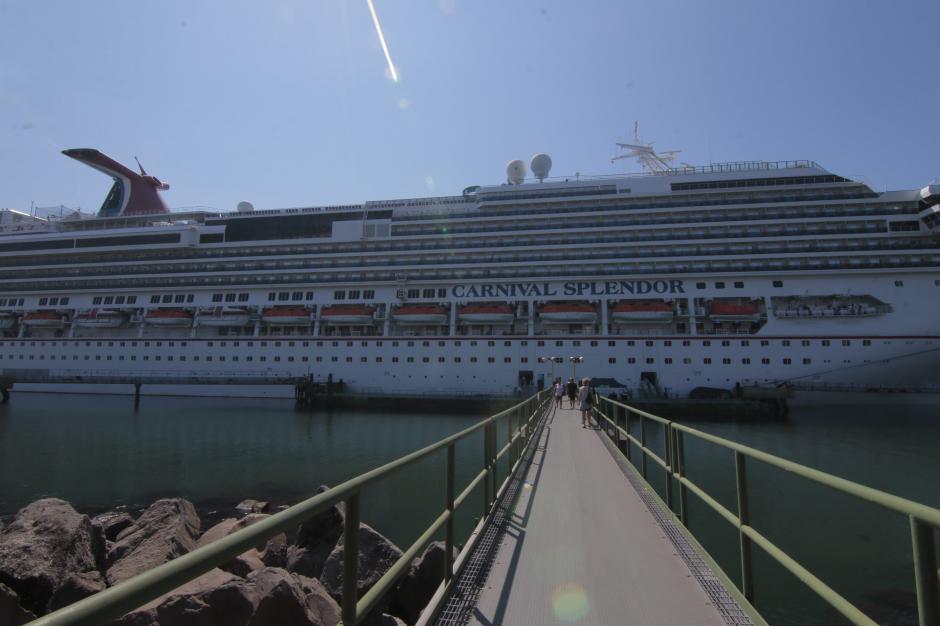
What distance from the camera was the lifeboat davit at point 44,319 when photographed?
40188 mm

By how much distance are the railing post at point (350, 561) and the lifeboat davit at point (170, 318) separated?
41695mm

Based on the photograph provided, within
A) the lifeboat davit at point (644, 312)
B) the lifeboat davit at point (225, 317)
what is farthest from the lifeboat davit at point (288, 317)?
the lifeboat davit at point (644, 312)

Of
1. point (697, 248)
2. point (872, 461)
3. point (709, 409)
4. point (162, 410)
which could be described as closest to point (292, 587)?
point (872, 461)

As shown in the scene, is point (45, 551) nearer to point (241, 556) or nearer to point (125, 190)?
point (241, 556)

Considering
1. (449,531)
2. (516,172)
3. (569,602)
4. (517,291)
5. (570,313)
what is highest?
(516,172)

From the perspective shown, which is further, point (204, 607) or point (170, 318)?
point (170, 318)

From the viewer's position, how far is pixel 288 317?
35625mm

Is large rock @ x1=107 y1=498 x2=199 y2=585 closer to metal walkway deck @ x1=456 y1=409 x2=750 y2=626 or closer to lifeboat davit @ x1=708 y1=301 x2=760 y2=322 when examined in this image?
metal walkway deck @ x1=456 y1=409 x2=750 y2=626

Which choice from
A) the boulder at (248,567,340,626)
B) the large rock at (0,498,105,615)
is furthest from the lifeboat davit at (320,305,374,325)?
the boulder at (248,567,340,626)

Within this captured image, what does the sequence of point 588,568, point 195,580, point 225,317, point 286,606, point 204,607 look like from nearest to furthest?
point 195,580
point 588,568
point 286,606
point 204,607
point 225,317

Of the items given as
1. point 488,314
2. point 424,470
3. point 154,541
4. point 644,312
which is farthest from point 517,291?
point 154,541

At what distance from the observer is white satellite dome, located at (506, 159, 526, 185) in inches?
1574

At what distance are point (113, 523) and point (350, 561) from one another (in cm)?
997

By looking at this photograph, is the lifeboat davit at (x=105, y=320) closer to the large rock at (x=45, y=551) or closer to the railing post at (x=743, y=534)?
the large rock at (x=45, y=551)
